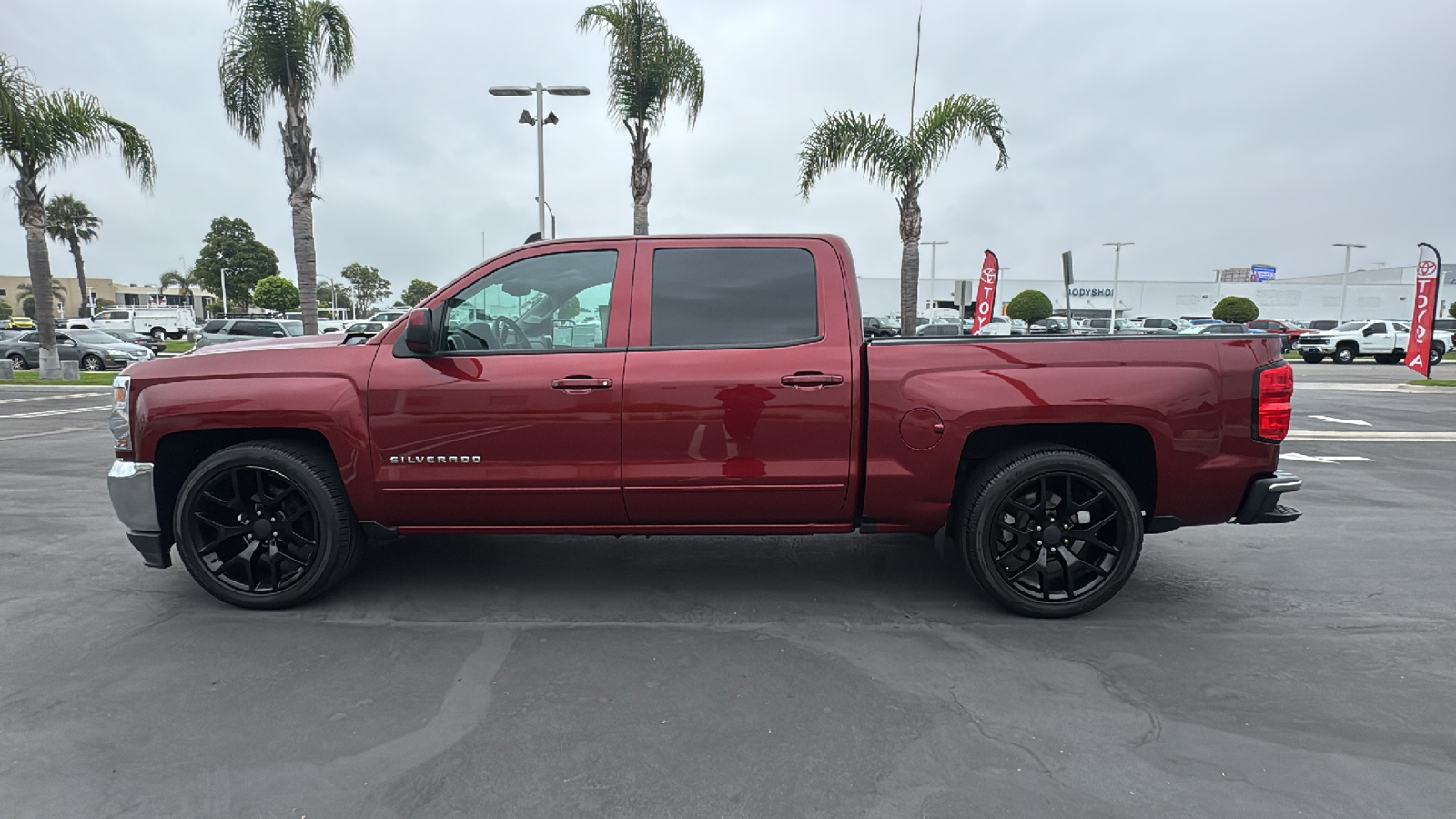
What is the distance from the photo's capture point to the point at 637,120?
17875 millimetres

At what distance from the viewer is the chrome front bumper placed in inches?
154

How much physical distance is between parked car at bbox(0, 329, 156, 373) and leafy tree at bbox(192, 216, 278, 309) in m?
48.4

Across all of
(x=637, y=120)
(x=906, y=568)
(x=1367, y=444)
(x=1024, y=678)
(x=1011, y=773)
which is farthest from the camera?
(x=637, y=120)

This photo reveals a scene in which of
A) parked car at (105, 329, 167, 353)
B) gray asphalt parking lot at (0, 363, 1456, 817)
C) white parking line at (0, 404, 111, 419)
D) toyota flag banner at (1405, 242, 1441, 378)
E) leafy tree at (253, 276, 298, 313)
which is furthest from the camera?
leafy tree at (253, 276, 298, 313)

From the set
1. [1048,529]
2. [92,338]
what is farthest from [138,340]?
[1048,529]

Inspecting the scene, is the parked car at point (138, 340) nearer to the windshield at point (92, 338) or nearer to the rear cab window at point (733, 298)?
the windshield at point (92, 338)

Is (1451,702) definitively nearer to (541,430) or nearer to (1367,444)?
(541,430)

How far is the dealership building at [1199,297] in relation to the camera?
2611 inches

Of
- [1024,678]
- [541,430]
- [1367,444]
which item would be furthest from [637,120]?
[1024,678]

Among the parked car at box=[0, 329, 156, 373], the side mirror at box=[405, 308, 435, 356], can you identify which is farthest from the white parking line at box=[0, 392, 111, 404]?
the side mirror at box=[405, 308, 435, 356]

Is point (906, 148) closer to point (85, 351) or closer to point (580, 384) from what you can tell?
point (580, 384)

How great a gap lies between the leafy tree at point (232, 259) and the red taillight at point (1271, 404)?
78.1 m

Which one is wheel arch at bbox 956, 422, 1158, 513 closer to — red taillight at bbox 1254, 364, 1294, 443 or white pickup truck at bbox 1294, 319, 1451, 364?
red taillight at bbox 1254, 364, 1294, 443

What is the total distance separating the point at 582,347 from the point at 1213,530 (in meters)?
4.55
